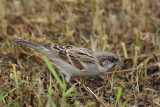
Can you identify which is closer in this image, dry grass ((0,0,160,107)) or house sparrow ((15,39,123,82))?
dry grass ((0,0,160,107))

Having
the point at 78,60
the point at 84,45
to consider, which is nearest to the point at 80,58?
the point at 78,60

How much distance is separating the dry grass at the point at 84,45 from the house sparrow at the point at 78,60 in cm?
19

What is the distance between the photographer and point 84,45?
5.33 metres

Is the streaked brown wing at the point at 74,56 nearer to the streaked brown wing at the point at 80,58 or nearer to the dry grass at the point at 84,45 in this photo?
the streaked brown wing at the point at 80,58

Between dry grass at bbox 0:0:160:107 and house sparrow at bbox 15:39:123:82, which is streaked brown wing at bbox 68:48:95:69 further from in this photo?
dry grass at bbox 0:0:160:107

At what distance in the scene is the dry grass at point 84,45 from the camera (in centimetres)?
363

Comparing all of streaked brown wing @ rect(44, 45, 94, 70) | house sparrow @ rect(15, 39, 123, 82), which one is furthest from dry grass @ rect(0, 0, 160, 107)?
streaked brown wing @ rect(44, 45, 94, 70)

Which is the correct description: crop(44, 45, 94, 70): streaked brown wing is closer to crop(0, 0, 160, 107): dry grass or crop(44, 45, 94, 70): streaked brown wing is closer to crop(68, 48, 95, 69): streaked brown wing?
crop(68, 48, 95, 69): streaked brown wing

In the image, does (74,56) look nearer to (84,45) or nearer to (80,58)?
(80,58)

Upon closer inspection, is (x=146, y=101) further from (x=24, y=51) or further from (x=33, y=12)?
(x=33, y=12)

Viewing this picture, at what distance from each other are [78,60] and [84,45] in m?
1.14

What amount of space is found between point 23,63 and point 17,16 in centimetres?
171

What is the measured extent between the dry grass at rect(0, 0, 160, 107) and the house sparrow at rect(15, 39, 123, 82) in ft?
0.63

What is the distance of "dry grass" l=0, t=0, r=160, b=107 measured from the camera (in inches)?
143
